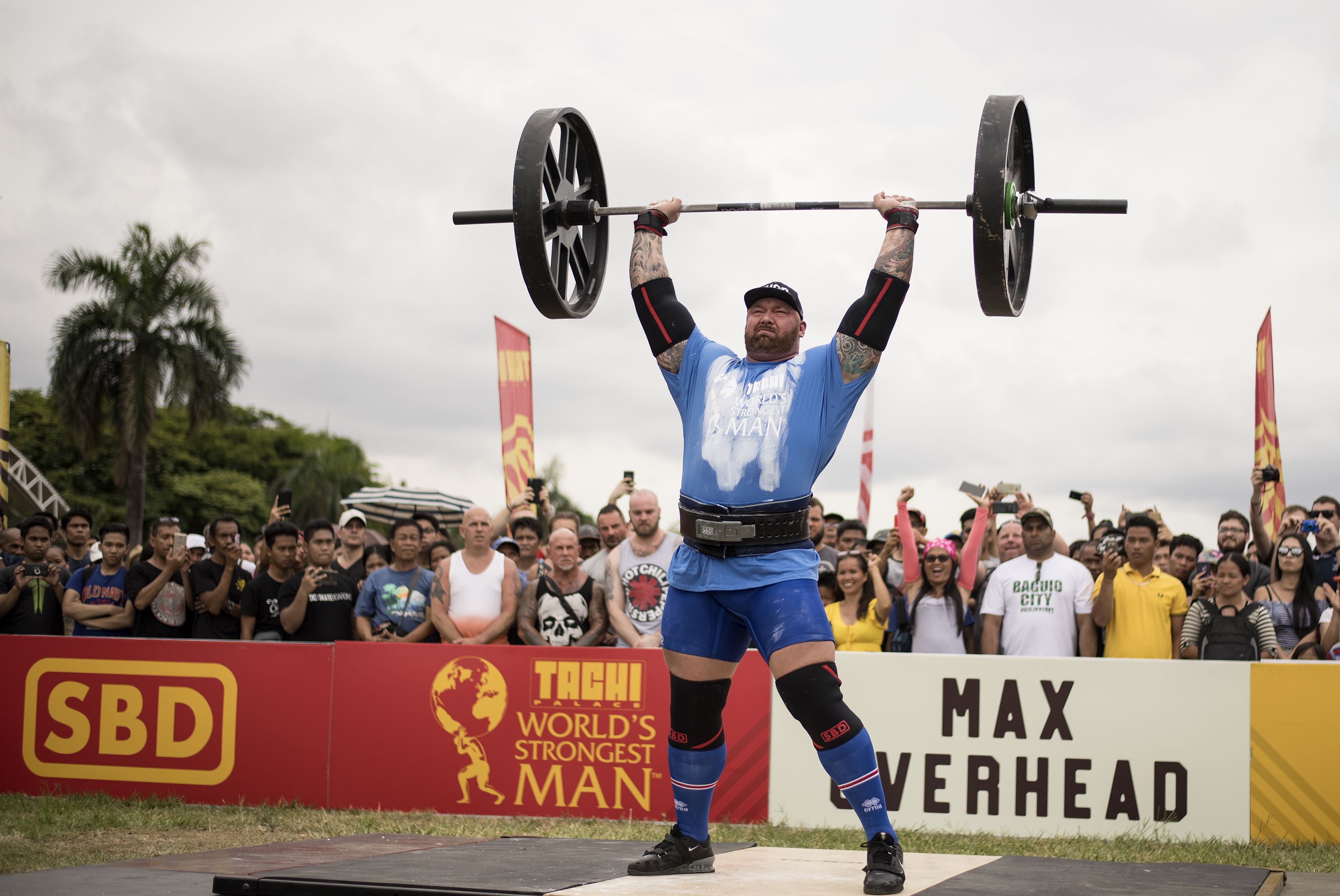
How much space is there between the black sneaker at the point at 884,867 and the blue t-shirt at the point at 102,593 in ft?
19.5

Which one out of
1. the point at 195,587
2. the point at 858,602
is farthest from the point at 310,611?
the point at 858,602

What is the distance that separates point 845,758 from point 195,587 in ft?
18.0

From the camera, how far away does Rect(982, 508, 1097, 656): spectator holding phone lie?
6.83 m

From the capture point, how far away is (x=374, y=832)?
233 inches

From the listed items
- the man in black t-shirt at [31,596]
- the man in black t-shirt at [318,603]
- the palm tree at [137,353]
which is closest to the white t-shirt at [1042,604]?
the man in black t-shirt at [318,603]

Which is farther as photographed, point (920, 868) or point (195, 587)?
point (195, 587)

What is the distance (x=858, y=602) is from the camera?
727 centimetres

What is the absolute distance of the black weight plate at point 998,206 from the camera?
4.20m

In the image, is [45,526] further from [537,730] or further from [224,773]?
[537,730]

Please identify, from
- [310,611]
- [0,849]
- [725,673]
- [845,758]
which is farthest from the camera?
[310,611]

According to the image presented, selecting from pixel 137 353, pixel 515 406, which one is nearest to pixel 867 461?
pixel 515 406

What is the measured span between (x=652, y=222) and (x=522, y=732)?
369cm

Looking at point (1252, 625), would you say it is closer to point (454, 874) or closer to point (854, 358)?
point (854, 358)

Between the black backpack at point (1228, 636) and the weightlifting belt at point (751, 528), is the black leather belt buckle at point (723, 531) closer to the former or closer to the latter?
the weightlifting belt at point (751, 528)
